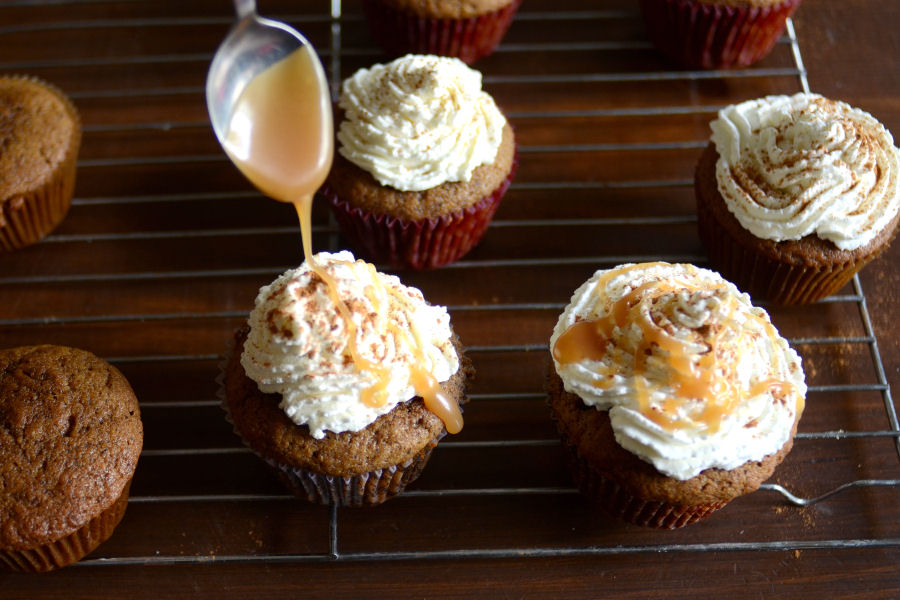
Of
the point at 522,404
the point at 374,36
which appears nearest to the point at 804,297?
the point at 522,404

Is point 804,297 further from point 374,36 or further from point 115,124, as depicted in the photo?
point 115,124

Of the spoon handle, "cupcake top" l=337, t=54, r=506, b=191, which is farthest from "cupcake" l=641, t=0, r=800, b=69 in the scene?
the spoon handle

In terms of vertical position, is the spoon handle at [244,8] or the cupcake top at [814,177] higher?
the spoon handle at [244,8]

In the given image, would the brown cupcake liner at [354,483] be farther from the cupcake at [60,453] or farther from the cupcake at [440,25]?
the cupcake at [440,25]

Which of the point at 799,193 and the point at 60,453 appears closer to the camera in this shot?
the point at 60,453

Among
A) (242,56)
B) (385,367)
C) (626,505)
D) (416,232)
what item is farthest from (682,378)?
(242,56)

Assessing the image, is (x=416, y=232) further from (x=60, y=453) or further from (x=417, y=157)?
(x=60, y=453)

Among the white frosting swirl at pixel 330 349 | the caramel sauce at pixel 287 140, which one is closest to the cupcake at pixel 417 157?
the caramel sauce at pixel 287 140
